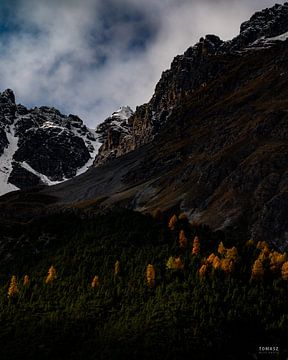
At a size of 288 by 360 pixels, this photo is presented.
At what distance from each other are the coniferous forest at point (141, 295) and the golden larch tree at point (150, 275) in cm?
14

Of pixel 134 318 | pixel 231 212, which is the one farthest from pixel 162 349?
pixel 231 212

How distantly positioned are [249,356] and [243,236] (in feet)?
213

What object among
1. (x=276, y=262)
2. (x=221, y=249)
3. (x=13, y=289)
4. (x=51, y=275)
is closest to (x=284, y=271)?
(x=276, y=262)

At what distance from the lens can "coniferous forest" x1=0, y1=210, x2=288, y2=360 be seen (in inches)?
2414

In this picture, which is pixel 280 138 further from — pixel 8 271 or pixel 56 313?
pixel 56 313

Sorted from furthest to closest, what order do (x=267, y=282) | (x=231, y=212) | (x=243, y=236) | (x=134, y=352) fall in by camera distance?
(x=231, y=212), (x=243, y=236), (x=267, y=282), (x=134, y=352)

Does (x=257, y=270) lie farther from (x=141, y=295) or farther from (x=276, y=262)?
(x=141, y=295)

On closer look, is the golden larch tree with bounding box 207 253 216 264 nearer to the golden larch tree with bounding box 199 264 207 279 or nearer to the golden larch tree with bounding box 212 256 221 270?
the golden larch tree with bounding box 212 256 221 270

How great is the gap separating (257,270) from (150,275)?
48.3ft

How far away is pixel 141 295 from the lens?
73.1m

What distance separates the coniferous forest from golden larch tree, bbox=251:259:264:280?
0.14m

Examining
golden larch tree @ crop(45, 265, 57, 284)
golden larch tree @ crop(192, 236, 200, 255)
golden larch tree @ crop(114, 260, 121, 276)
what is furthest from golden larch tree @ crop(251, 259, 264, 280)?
golden larch tree @ crop(45, 265, 57, 284)

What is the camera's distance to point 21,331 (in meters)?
68.4

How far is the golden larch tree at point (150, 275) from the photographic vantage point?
246ft
